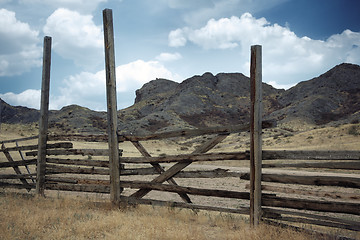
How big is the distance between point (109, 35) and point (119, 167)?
3209 mm

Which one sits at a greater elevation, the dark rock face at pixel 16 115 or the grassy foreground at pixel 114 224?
the dark rock face at pixel 16 115

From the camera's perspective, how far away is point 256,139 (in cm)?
503

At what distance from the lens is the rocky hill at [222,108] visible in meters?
63.7

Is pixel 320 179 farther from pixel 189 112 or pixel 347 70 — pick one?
pixel 347 70

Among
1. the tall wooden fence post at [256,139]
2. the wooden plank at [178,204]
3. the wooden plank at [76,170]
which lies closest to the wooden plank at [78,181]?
the wooden plank at [76,170]

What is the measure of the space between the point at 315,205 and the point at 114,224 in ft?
11.6

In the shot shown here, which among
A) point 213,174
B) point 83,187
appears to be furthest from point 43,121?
point 213,174

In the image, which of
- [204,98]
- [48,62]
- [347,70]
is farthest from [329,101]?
[48,62]

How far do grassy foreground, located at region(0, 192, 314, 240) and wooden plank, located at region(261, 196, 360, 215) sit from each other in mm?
463

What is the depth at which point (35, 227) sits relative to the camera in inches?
188

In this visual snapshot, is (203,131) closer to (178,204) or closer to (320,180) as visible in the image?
(178,204)

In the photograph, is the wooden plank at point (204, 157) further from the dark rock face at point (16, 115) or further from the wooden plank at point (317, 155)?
the dark rock face at point (16, 115)

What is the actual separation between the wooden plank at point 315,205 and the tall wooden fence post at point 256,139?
0.23 m

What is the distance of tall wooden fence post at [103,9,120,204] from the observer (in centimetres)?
666
